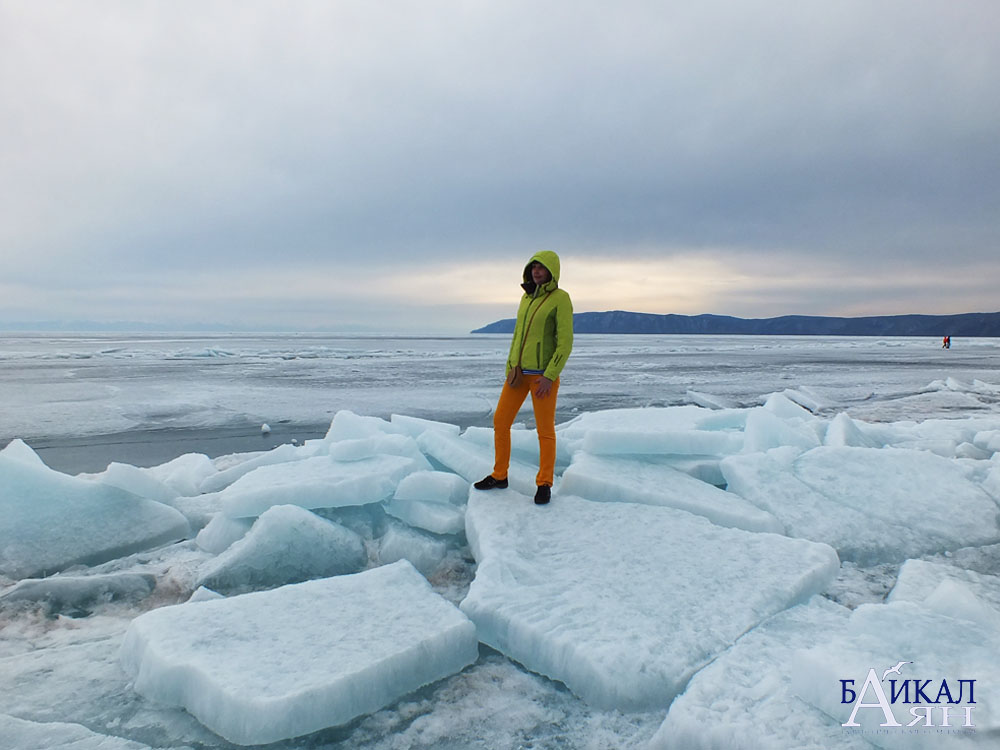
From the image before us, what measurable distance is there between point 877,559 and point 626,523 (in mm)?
1249

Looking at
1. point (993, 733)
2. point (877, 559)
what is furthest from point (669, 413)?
point (993, 733)

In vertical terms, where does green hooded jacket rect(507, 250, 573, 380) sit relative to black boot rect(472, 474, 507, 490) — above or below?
above

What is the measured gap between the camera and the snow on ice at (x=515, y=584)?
66.8 inches

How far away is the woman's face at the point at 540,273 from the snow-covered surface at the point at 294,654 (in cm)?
178

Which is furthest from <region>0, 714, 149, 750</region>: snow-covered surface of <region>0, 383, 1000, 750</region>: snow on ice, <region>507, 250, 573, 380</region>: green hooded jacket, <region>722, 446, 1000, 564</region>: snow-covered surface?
<region>722, 446, 1000, 564</region>: snow-covered surface

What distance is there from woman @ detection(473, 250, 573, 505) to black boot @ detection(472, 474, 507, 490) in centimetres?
2

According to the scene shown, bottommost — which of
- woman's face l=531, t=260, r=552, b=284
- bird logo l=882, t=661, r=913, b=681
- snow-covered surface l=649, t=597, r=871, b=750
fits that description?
snow-covered surface l=649, t=597, r=871, b=750

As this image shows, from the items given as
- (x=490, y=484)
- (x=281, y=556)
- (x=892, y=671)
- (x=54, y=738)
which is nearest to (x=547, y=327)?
(x=490, y=484)

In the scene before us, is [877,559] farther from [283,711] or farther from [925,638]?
[283,711]

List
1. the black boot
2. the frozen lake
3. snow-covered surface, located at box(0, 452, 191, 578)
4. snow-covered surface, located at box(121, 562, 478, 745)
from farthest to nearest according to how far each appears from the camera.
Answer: the frozen lake
the black boot
snow-covered surface, located at box(0, 452, 191, 578)
snow-covered surface, located at box(121, 562, 478, 745)

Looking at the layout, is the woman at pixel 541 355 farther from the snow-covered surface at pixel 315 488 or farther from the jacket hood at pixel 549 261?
the snow-covered surface at pixel 315 488

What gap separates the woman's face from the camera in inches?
130

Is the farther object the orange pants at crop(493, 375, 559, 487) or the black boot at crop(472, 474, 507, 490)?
the black boot at crop(472, 474, 507, 490)

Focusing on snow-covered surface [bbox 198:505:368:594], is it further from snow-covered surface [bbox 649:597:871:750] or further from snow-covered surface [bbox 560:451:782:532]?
snow-covered surface [bbox 649:597:871:750]
